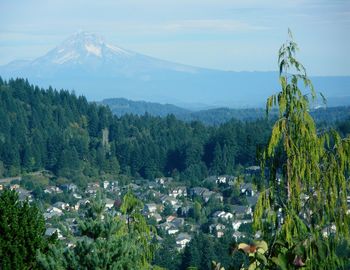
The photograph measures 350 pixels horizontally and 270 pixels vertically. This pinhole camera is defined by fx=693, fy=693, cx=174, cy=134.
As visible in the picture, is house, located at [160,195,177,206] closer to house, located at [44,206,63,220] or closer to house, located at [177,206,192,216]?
house, located at [177,206,192,216]

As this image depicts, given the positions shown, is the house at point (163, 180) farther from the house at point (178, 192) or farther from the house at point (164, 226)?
the house at point (164, 226)

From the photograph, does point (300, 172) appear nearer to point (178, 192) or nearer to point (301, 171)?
point (301, 171)

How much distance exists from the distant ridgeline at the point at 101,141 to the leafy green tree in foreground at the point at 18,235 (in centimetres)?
3391

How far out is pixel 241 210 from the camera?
31.8 meters

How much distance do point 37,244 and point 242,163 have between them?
4001 cm

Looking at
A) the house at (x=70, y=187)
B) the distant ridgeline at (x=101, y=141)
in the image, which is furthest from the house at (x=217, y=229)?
the distant ridgeline at (x=101, y=141)

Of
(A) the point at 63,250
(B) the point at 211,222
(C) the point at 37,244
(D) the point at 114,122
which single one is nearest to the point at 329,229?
(A) the point at 63,250

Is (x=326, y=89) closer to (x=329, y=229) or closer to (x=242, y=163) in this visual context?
(x=242, y=163)

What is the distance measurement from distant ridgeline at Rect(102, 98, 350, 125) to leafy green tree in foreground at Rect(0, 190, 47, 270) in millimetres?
54589

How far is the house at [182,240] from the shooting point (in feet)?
83.8

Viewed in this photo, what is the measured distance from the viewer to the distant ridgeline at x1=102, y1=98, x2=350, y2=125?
8319cm

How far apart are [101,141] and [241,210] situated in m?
19.4

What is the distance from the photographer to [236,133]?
46844 mm

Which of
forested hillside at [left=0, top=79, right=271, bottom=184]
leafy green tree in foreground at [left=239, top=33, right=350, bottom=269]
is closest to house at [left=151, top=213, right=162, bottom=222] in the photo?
forested hillside at [left=0, top=79, right=271, bottom=184]
